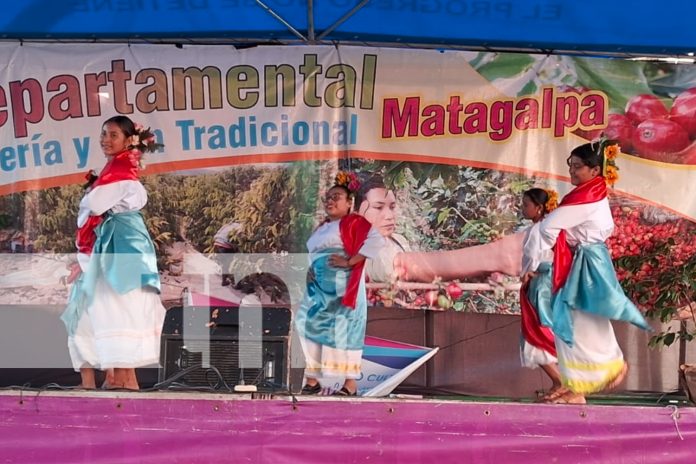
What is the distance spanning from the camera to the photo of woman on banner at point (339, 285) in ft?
17.3

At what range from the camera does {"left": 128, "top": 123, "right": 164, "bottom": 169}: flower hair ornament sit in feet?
16.7

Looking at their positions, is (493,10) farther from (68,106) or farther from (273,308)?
(68,106)

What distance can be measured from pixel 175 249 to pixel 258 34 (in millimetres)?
1369

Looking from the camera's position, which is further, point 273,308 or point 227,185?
point 227,185

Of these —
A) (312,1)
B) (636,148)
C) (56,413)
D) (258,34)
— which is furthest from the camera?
(636,148)

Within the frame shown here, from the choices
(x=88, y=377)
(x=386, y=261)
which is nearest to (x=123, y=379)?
(x=88, y=377)

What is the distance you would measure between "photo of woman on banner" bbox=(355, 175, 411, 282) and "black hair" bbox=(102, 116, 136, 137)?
1.35m

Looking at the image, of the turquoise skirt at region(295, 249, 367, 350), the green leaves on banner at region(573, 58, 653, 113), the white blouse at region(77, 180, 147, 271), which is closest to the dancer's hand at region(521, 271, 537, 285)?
the turquoise skirt at region(295, 249, 367, 350)

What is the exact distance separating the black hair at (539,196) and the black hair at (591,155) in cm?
34

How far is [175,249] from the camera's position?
5367 millimetres

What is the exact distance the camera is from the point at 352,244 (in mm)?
5289

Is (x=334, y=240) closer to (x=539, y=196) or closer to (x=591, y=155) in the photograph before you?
(x=539, y=196)

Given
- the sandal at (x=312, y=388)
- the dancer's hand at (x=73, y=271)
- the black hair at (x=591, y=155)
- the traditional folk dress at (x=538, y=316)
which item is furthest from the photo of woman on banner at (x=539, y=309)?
→ the dancer's hand at (x=73, y=271)

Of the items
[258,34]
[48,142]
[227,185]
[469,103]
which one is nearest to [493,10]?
[469,103]
